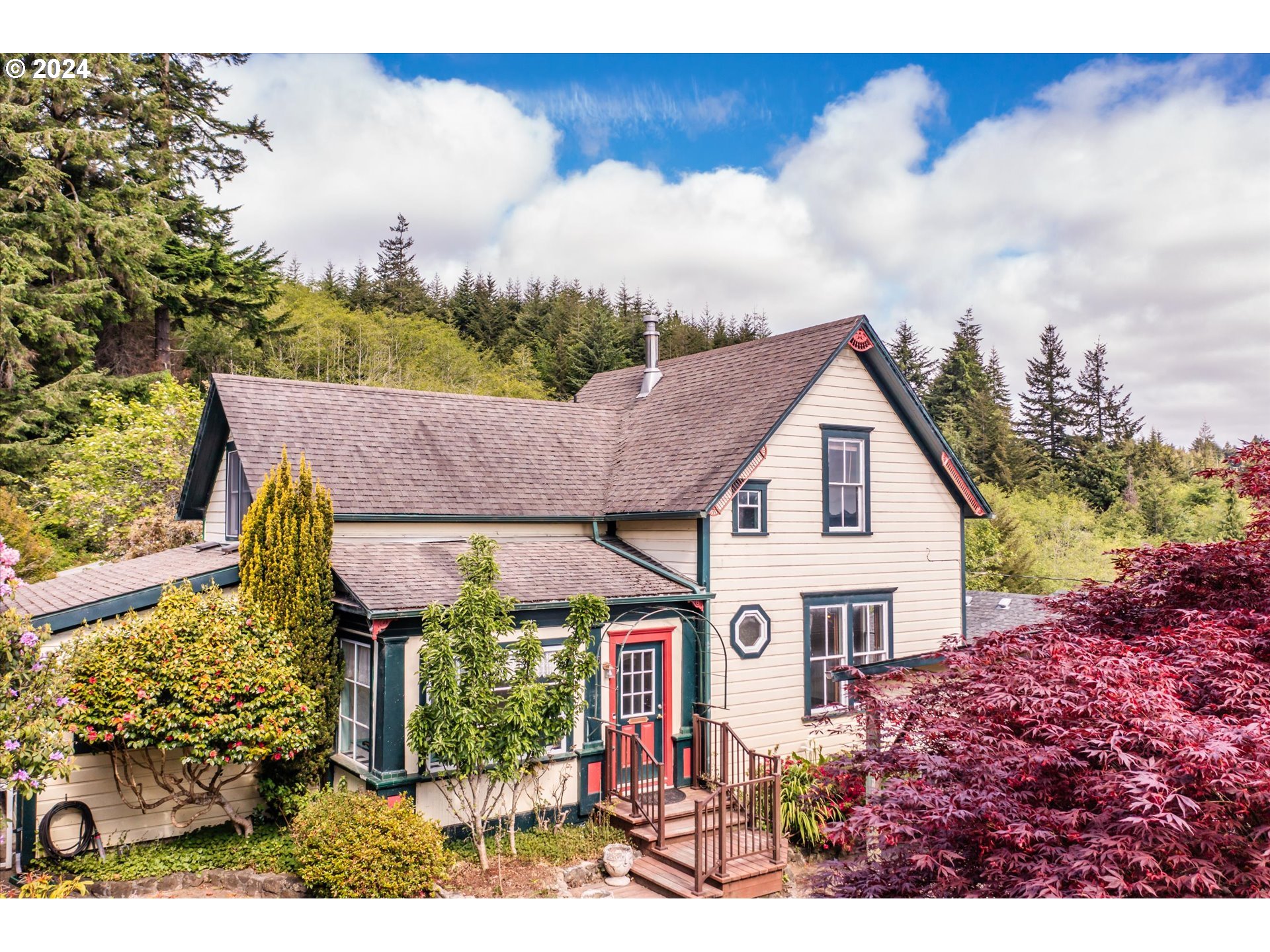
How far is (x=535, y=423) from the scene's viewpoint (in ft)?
45.8

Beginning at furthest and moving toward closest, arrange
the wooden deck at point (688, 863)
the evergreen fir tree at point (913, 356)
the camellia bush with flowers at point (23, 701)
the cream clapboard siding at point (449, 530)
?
the evergreen fir tree at point (913, 356) < the cream clapboard siding at point (449, 530) < the wooden deck at point (688, 863) < the camellia bush with flowers at point (23, 701)

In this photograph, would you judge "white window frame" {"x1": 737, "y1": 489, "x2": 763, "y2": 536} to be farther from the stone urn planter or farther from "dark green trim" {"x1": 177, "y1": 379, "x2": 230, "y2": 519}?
"dark green trim" {"x1": 177, "y1": 379, "x2": 230, "y2": 519}

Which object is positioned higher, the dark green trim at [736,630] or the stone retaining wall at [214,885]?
the dark green trim at [736,630]

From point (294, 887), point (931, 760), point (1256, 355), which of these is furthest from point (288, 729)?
point (1256, 355)

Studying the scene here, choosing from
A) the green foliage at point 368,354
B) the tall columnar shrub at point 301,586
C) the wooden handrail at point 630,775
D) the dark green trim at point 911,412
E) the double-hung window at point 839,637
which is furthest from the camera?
the green foliage at point 368,354

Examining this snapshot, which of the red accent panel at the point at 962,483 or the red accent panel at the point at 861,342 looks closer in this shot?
the red accent panel at the point at 861,342

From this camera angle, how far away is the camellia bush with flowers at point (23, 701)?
5.61 meters

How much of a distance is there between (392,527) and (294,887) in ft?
14.7

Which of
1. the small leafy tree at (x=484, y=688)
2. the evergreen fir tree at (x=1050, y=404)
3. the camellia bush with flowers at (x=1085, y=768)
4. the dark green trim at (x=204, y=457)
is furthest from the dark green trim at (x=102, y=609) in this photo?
the evergreen fir tree at (x=1050, y=404)

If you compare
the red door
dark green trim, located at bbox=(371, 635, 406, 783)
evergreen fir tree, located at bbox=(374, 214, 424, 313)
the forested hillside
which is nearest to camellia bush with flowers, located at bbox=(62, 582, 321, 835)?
dark green trim, located at bbox=(371, 635, 406, 783)

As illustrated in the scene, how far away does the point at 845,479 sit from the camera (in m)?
12.5

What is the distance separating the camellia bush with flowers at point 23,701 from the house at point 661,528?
3010 mm

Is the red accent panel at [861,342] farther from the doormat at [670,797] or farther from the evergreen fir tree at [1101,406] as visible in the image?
the evergreen fir tree at [1101,406]

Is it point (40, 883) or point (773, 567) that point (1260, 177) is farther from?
point (40, 883)
